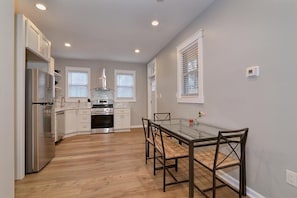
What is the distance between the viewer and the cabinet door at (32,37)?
240 cm

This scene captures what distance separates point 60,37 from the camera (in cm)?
374

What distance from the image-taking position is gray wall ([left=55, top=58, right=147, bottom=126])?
18.5 ft

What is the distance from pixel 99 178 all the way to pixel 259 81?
2.42 m

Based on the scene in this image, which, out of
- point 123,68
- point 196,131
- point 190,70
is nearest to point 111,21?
point 190,70

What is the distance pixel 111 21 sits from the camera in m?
2.98

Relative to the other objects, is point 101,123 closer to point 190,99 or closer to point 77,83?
point 77,83

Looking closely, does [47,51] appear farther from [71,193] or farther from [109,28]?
[71,193]

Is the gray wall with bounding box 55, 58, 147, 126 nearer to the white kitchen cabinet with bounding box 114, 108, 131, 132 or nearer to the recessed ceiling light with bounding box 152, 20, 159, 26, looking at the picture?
the white kitchen cabinet with bounding box 114, 108, 131, 132

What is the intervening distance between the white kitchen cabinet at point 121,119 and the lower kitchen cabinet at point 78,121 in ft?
2.94

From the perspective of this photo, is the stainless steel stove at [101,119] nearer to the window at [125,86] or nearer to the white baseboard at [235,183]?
the window at [125,86]

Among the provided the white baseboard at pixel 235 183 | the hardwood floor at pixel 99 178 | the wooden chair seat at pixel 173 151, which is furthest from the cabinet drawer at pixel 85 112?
the white baseboard at pixel 235 183
